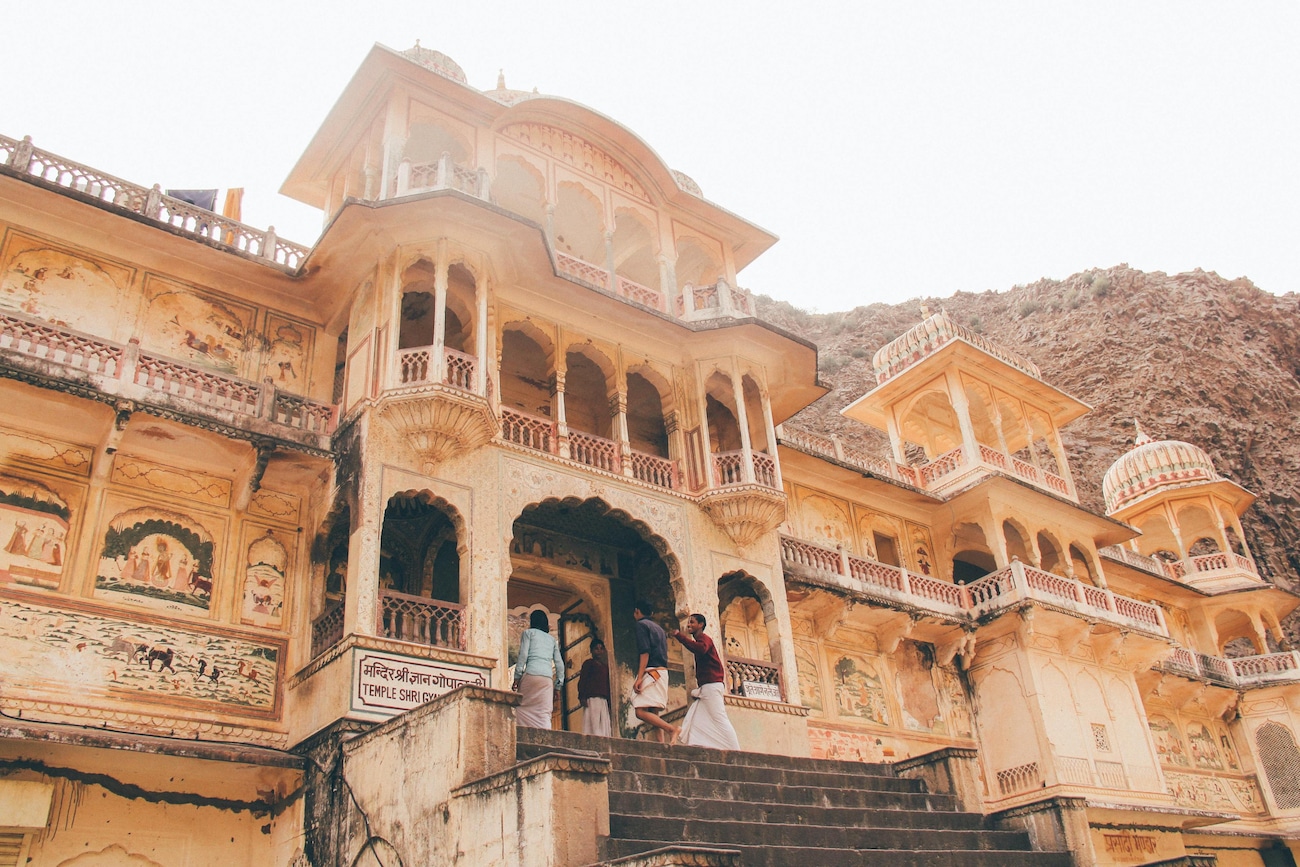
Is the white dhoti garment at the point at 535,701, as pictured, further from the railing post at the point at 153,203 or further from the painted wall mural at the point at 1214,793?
the painted wall mural at the point at 1214,793

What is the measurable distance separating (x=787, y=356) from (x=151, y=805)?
35.4ft

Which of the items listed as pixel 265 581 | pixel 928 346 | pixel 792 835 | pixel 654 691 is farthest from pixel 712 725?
pixel 928 346

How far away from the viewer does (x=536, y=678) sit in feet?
36.5

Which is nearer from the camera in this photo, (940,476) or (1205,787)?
(940,476)

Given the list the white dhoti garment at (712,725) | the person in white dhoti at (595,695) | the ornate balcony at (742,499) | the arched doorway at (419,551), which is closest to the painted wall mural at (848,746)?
the ornate balcony at (742,499)

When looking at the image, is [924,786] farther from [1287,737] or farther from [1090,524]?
[1287,737]

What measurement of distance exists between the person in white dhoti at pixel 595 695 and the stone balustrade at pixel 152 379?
168 inches

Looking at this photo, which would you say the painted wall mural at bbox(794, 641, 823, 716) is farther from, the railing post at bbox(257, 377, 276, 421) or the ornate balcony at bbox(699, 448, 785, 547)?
the railing post at bbox(257, 377, 276, 421)

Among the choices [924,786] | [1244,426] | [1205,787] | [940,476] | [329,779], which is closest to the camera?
[329,779]

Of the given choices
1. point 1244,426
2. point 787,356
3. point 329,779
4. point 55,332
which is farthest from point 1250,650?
point 55,332

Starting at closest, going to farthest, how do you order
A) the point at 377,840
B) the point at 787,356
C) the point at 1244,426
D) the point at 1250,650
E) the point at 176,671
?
the point at 377,840, the point at 176,671, the point at 787,356, the point at 1250,650, the point at 1244,426

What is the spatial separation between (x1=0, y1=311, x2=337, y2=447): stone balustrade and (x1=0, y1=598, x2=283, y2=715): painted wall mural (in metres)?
2.40

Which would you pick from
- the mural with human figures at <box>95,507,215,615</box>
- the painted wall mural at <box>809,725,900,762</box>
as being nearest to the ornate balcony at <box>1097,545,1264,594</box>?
the painted wall mural at <box>809,725,900,762</box>

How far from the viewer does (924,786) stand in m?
12.0
